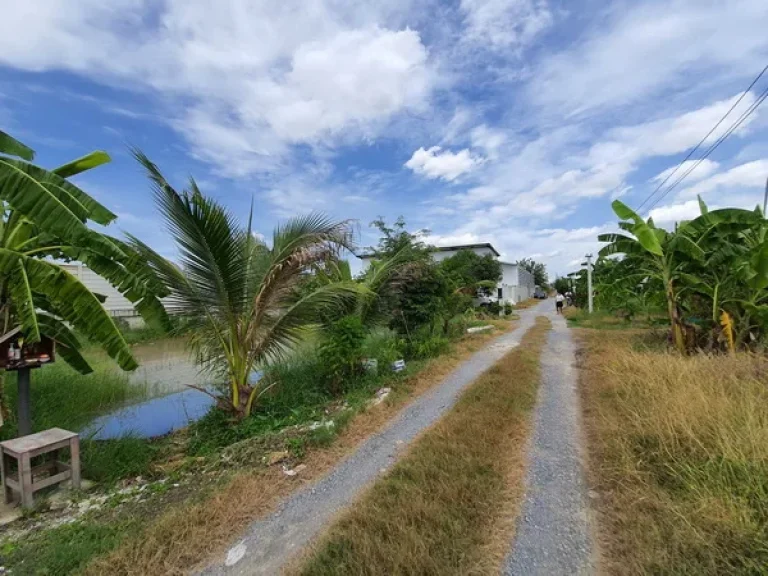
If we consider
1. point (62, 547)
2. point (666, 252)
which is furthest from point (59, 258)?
point (666, 252)

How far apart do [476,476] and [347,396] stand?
12.5 ft

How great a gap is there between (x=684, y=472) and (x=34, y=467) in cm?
666

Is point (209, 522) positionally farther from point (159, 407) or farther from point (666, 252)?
point (666, 252)

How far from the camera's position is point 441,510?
9.89ft

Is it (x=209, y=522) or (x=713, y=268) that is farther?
(x=713, y=268)

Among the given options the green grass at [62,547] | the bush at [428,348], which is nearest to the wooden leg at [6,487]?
the green grass at [62,547]

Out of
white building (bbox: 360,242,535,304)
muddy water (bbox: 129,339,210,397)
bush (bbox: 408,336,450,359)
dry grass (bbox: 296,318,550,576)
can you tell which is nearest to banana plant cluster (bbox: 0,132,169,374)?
muddy water (bbox: 129,339,210,397)

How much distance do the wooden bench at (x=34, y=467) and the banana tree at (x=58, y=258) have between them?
0.99 m

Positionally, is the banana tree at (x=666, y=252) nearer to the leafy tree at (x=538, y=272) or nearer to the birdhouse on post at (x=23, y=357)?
the birdhouse on post at (x=23, y=357)

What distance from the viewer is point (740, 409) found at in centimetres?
394

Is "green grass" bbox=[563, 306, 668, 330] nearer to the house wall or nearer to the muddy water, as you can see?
the muddy water

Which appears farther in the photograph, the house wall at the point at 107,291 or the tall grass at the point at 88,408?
the house wall at the point at 107,291

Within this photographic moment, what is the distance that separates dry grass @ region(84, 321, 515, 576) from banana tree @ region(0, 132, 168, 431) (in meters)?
2.20

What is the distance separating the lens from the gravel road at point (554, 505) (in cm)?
261
